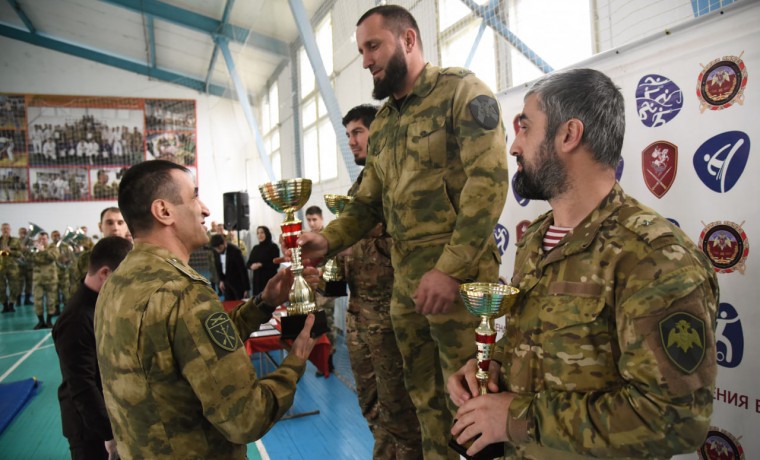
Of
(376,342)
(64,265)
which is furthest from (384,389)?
(64,265)

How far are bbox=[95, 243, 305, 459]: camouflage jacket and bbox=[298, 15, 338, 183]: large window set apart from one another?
4.91 metres

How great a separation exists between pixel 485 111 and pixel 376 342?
138 centimetres

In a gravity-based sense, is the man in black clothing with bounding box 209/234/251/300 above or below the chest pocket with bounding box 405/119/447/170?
below

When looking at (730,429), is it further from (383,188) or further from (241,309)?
(241,309)

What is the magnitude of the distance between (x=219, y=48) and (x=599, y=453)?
10495 millimetres

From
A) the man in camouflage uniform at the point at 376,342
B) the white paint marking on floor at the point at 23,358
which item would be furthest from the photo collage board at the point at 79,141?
the man in camouflage uniform at the point at 376,342

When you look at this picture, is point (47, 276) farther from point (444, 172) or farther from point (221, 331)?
point (444, 172)

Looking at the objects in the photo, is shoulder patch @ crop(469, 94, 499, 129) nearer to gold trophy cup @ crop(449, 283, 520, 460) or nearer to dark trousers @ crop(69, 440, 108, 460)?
gold trophy cup @ crop(449, 283, 520, 460)

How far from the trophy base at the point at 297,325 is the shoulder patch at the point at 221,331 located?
29 cm

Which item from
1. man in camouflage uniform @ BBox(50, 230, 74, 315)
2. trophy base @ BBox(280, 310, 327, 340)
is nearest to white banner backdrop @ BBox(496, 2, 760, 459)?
trophy base @ BBox(280, 310, 327, 340)

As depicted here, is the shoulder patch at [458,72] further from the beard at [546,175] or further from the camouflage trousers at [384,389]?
the camouflage trousers at [384,389]

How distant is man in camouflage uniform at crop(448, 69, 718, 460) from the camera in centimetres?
81

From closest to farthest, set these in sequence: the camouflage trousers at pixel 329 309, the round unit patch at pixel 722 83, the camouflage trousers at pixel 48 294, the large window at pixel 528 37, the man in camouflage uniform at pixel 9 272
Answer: the round unit patch at pixel 722 83, the large window at pixel 528 37, the camouflage trousers at pixel 329 309, the camouflage trousers at pixel 48 294, the man in camouflage uniform at pixel 9 272

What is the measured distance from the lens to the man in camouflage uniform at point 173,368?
1.23m
